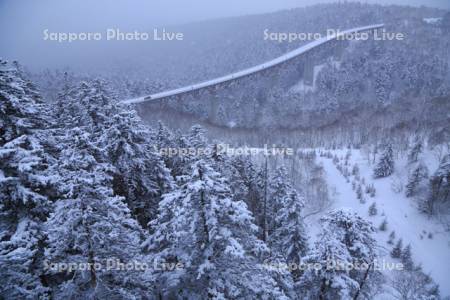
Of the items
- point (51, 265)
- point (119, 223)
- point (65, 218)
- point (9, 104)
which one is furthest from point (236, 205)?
point (9, 104)

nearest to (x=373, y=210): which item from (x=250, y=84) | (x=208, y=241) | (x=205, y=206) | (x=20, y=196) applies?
(x=208, y=241)

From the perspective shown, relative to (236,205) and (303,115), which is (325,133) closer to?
(303,115)

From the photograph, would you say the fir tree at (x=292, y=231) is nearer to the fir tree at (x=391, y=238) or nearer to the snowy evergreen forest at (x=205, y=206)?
the snowy evergreen forest at (x=205, y=206)

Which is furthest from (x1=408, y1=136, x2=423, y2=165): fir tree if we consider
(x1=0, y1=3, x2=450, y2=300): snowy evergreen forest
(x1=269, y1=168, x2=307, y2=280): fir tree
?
(x1=269, y1=168, x2=307, y2=280): fir tree

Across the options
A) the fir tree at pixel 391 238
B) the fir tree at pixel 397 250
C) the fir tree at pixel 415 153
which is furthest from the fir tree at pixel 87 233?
the fir tree at pixel 415 153

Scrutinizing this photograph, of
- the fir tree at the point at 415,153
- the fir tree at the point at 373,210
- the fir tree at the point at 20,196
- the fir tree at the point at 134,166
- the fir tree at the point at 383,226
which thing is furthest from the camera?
the fir tree at the point at 415,153

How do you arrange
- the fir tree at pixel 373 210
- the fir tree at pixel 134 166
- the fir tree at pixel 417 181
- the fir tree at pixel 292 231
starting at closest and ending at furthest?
the fir tree at pixel 134 166 < the fir tree at pixel 292 231 < the fir tree at pixel 417 181 < the fir tree at pixel 373 210
